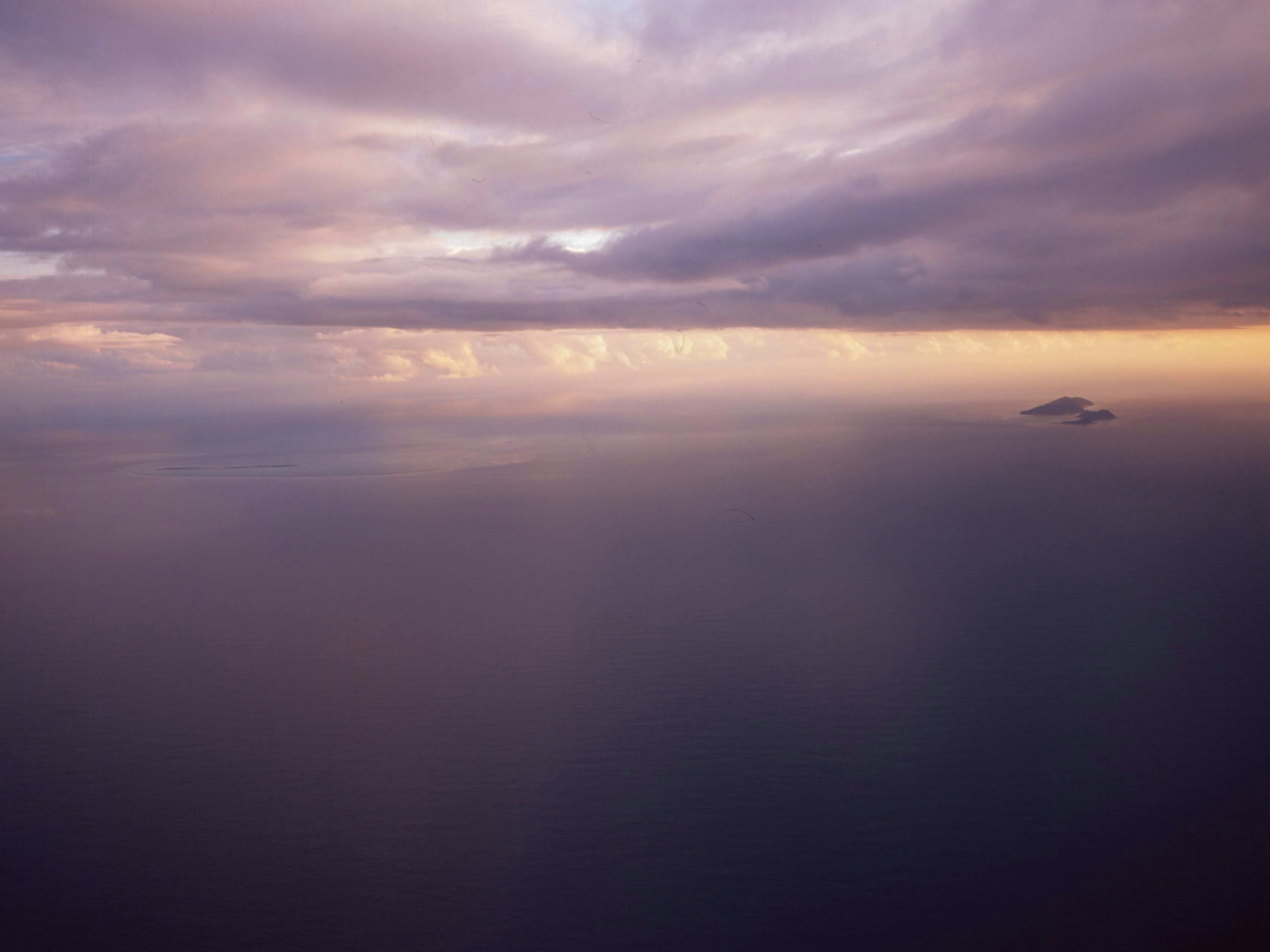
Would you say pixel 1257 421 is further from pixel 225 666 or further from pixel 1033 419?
pixel 225 666

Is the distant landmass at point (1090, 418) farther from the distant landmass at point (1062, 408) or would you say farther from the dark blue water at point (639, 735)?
the dark blue water at point (639, 735)

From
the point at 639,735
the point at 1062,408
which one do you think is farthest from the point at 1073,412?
the point at 639,735

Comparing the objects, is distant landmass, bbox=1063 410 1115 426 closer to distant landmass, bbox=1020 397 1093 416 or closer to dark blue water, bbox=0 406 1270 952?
distant landmass, bbox=1020 397 1093 416

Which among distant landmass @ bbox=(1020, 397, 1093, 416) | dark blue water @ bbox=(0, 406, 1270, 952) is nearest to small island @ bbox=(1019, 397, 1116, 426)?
distant landmass @ bbox=(1020, 397, 1093, 416)

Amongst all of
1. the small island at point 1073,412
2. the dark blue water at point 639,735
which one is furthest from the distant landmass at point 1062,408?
the dark blue water at point 639,735

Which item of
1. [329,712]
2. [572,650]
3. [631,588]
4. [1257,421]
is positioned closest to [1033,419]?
[1257,421]

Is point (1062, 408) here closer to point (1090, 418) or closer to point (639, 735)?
point (1090, 418)
